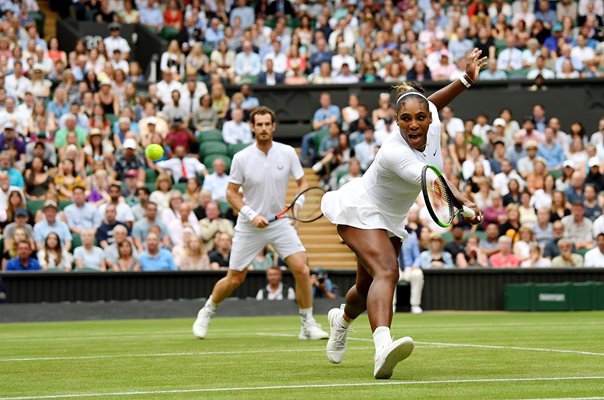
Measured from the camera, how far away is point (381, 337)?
307 inches

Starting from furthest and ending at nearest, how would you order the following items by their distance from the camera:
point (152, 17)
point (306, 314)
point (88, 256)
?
point (152, 17)
point (88, 256)
point (306, 314)

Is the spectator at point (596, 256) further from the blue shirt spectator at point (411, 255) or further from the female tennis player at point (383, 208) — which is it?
the female tennis player at point (383, 208)

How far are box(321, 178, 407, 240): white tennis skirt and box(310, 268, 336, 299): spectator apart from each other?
11.9m

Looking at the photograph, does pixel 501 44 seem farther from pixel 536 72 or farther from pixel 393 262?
pixel 393 262

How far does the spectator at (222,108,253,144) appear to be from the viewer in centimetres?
2441

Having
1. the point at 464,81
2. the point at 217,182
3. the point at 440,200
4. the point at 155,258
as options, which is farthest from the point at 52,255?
the point at 440,200

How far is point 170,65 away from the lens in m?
26.9

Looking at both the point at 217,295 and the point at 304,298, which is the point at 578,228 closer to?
the point at 304,298

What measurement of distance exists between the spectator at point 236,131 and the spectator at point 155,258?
4.57 meters

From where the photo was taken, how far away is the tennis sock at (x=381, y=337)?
25.4 feet

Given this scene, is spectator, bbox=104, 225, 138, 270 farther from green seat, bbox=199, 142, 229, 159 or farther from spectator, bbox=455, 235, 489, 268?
spectator, bbox=455, 235, 489, 268

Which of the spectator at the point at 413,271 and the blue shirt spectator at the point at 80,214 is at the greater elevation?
the blue shirt spectator at the point at 80,214

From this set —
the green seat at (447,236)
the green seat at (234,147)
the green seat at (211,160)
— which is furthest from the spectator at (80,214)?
the green seat at (447,236)

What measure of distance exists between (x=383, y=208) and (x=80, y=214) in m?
13.2
